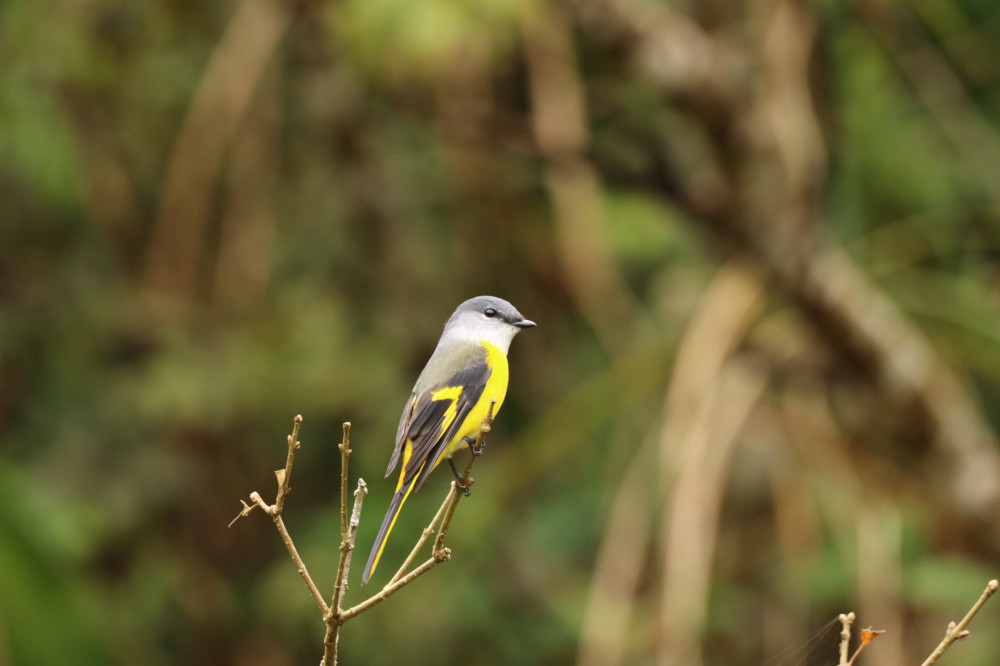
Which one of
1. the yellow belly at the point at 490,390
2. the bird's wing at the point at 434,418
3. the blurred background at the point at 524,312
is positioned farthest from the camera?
the blurred background at the point at 524,312

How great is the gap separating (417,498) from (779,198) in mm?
2343

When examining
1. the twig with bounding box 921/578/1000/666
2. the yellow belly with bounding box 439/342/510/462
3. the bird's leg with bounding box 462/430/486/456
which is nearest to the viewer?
the twig with bounding box 921/578/1000/666

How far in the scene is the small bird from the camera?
5.98 feet

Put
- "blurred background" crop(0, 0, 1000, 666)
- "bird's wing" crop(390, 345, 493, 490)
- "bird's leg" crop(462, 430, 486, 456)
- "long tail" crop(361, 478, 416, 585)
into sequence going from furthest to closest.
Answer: "blurred background" crop(0, 0, 1000, 666), "bird's wing" crop(390, 345, 493, 490), "bird's leg" crop(462, 430, 486, 456), "long tail" crop(361, 478, 416, 585)

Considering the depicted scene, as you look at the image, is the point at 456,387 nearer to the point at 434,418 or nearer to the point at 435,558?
the point at 434,418

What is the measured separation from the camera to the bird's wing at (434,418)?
1809 millimetres

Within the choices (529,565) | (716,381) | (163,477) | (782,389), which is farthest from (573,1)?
(163,477)

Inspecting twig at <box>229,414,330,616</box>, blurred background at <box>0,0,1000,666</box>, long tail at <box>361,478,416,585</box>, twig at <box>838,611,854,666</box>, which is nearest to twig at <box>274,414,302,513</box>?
twig at <box>229,414,330,616</box>

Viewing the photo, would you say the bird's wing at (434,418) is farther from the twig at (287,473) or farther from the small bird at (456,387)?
the twig at (287,473)

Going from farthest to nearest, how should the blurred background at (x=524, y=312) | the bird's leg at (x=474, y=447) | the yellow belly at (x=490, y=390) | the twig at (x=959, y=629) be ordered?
the blurred background at (x=524, y=312) < the yellow belly at (x=490, y=390) < the bird's leg at (x=474, y=447) < the twig at (x=959, y=629)

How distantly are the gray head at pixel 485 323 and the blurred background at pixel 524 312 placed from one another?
5.96 feet

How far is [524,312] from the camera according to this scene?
590 centimetres

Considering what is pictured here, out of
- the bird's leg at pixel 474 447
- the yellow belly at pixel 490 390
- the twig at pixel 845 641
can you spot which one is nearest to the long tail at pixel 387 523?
the bird's leg at pixel 474 447

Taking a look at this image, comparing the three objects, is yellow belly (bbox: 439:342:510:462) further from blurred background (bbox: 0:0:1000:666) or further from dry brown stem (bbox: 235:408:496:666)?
blurred background (bbox: 0:0:1000:666)
